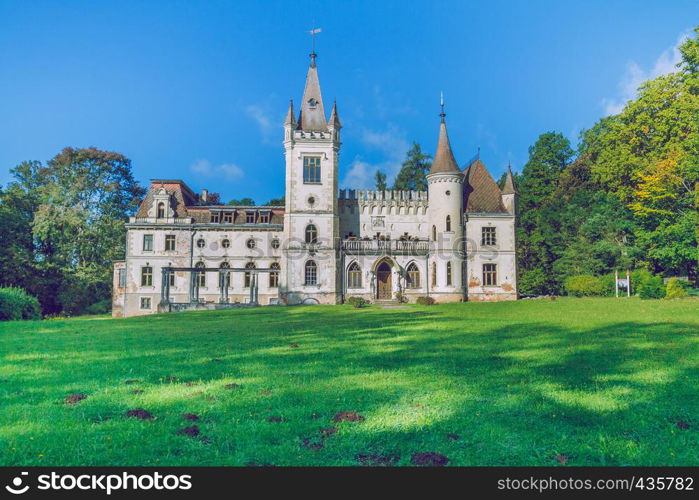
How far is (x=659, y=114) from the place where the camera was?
124ft

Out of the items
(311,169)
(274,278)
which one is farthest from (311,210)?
(274,278)

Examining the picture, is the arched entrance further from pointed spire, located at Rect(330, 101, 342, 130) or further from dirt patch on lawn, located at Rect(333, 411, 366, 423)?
dirt patch on lawn, located at Rect(333, 411, 366, 423)

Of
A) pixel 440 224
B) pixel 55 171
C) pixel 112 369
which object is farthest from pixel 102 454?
pixel 55 171

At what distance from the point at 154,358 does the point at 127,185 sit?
2003 inches

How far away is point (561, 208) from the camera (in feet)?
158

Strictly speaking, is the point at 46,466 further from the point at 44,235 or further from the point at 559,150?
the point at 559,150

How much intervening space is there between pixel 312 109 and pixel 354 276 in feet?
48.1

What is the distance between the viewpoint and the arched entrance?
39750 mm

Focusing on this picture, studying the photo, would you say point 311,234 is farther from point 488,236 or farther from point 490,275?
point 490,275

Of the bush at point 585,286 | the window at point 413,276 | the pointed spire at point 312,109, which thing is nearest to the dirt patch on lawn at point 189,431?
the window at point 413,276

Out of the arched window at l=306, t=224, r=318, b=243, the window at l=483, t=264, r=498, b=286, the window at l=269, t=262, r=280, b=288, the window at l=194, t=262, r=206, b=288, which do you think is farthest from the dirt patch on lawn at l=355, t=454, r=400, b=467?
the window at l=194, t=262, r=206, b=288

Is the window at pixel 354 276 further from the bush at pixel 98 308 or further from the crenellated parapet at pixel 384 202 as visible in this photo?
the bush at pixel 98 308
